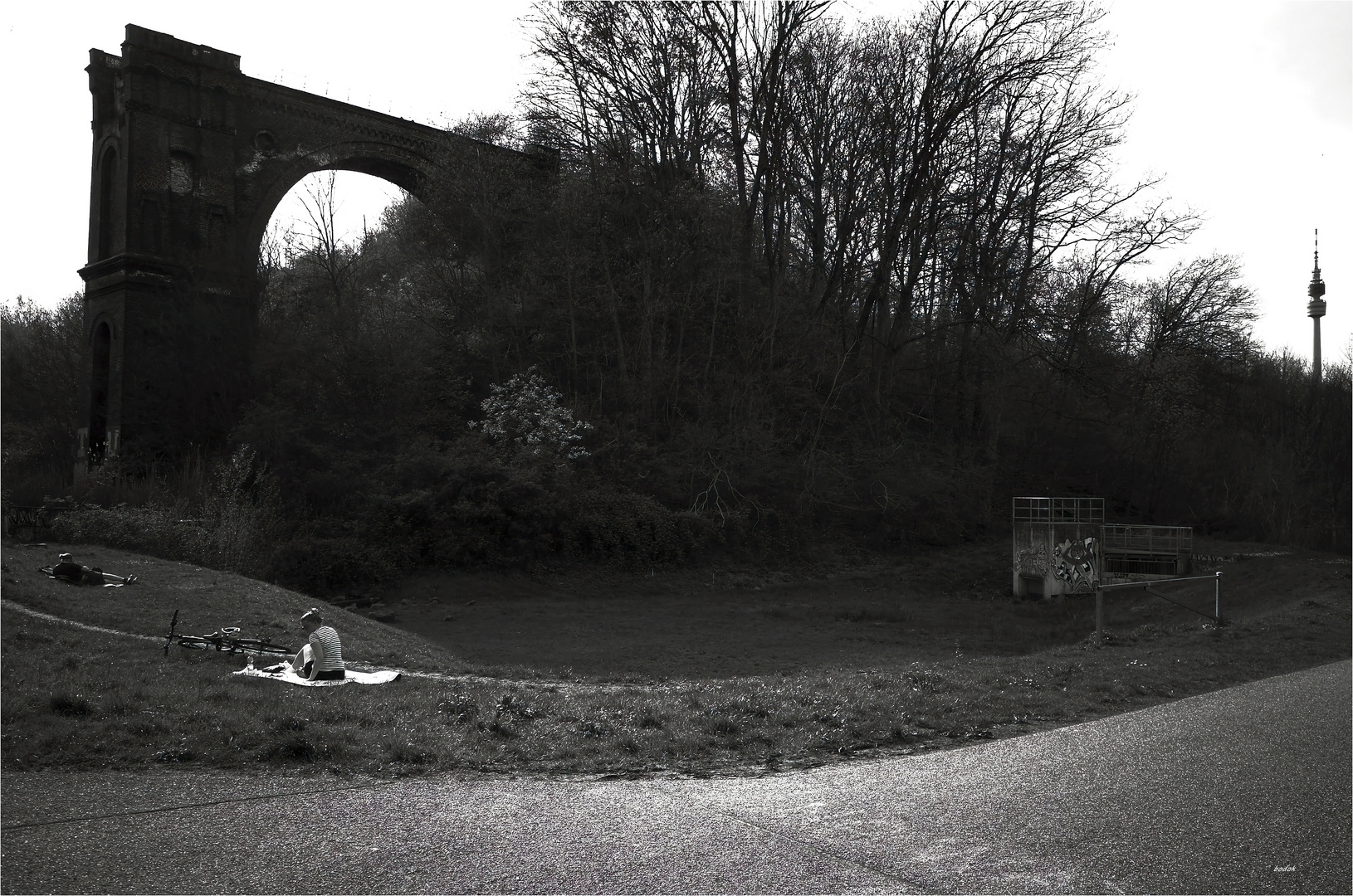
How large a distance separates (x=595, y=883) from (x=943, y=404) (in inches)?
1459

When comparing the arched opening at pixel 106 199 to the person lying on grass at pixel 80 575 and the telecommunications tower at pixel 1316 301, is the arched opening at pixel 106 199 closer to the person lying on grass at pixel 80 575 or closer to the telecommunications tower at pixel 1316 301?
the person lying on grass at pixel 80 575

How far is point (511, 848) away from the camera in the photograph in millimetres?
5754

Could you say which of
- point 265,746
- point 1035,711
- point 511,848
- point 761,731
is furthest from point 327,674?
point 1035,711

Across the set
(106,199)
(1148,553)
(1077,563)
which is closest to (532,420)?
(1077,563)

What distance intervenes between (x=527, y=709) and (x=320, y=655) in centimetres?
353

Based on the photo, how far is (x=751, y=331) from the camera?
33781 millimetres

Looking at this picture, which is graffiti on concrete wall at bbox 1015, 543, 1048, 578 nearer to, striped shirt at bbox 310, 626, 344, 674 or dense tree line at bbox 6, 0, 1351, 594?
dense tree line at bbox 6, 0, 1351, 594

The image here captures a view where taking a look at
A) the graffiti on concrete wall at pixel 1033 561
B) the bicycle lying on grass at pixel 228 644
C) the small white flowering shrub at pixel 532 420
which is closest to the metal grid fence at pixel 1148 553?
the graffiti on concrete wall at pixel 1033 561

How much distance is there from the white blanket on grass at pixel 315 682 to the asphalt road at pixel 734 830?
4.02m

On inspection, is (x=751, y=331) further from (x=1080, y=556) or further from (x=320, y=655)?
(x=320, y=655)

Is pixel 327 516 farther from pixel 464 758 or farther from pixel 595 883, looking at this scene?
pixel 595 883

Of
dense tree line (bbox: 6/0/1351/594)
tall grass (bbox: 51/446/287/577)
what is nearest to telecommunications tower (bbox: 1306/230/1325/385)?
dense tree line (bbox: 6/0/1351/594)

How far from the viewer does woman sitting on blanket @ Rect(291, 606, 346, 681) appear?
11352 mm

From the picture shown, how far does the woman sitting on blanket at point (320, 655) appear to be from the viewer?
37.2 ft
